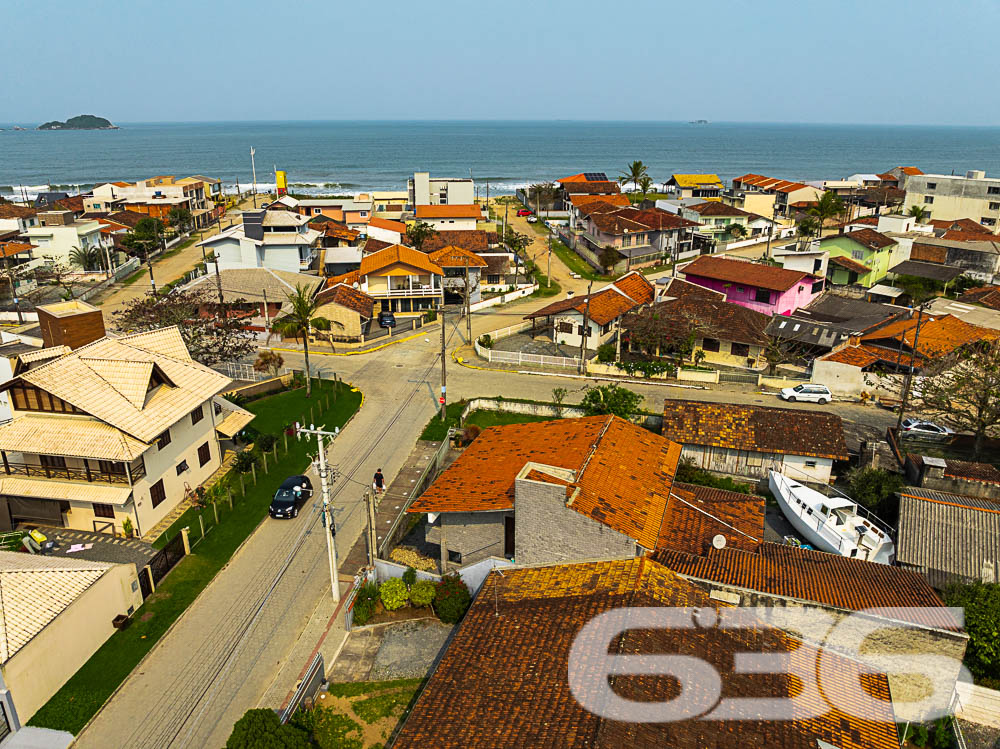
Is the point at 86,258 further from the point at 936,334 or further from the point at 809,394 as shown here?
the point at 936,334

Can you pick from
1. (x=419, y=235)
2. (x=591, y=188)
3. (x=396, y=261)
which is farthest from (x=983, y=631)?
(x=591, y=188)

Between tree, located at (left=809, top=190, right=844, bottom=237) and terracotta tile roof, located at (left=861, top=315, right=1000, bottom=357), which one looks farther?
tree, located at (left=809, top=190, right=844, bottom=237)

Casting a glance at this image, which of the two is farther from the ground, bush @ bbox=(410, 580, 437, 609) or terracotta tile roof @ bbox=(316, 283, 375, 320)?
terracotta tile roof @ bbox=(316, 283, 375, 320)

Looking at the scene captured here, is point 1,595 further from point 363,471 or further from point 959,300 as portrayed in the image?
point 959,300

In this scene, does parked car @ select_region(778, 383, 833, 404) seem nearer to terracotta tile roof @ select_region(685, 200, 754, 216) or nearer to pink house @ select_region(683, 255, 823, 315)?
pink house @ select_region(683, 255, 823, 315)

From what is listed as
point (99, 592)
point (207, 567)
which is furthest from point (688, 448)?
point (99, 592)

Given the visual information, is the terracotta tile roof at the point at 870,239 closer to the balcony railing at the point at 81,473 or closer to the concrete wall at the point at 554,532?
the concrete wall at the point at 554,532

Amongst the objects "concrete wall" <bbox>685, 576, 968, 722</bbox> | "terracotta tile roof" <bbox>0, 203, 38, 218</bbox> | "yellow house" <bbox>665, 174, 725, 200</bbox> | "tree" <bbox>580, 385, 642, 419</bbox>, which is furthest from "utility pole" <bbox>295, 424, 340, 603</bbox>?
"yellow house" <bbox>665, 174, 725, 200</bbox>

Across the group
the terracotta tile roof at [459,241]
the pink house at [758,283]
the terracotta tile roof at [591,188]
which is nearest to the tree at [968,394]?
the pink house at [758,283]
